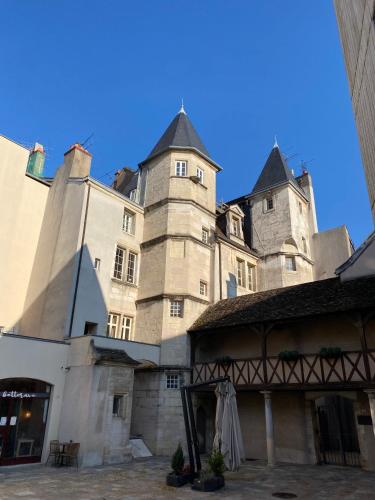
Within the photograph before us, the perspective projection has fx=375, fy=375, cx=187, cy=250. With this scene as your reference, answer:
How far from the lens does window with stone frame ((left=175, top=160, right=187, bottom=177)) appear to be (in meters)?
18.8

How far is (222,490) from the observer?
849 cm

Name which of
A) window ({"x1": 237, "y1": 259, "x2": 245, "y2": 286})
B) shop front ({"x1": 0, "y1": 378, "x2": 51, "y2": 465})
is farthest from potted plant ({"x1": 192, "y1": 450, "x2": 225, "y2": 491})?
window ({"x1": 237, "y1": 259, "x2": 245, "y2": 286})

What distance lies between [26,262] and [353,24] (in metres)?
14.5

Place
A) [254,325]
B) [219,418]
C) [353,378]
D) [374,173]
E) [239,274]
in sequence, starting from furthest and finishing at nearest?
1. [239,274]
2. [254,325]
3. [353,378]
4. [219,418]
5. [374,173]

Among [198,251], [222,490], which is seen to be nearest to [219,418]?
[222,490]

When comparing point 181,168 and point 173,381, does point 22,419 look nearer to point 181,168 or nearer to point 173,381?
point 173,381

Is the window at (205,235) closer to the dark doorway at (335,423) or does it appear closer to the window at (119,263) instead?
the window at (119,263)

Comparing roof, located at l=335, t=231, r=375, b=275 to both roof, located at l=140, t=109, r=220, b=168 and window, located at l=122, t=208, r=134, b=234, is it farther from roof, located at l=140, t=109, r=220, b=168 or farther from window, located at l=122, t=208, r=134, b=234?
roof, located at l=140, t=109, r=220, b=168

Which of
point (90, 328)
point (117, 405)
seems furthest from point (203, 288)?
point (117, 405)

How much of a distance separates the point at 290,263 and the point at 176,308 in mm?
8311

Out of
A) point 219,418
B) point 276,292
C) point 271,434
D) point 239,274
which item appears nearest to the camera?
point 219,418

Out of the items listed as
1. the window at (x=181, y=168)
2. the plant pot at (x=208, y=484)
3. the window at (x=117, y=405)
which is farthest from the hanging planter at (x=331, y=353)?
the window at (x=181, y=168)

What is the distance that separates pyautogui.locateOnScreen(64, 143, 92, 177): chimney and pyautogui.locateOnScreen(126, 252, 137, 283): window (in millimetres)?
4148

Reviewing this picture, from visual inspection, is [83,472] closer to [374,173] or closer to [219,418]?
[219,418]
